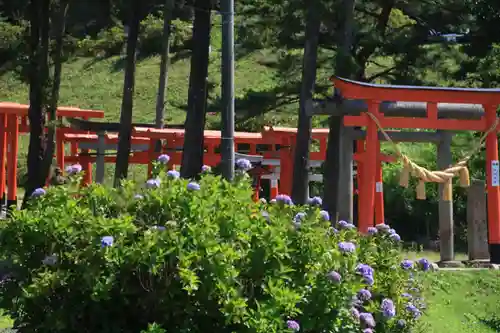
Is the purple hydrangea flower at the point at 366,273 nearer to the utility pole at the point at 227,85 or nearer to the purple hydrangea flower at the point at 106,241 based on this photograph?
the purple hydrangea flower at the point at 106,241

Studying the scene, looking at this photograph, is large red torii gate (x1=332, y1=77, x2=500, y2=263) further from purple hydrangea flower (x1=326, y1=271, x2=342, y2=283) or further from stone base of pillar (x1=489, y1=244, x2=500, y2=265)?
purple hydrangea flower (x1=326, y1=271, x2=342, y2=283)

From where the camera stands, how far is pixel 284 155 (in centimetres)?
2081

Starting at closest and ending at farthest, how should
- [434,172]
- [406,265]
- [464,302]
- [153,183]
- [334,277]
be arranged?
[334,277]
[153,183]
[406,265]
[464,302]
[434,172]

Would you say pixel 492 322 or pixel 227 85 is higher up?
pixel 227 85

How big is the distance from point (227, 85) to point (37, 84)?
→ 28.2 feet

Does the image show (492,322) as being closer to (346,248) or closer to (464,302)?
(464,302)

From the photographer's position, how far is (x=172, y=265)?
5254mm

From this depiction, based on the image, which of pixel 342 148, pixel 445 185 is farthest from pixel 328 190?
pixel 445 185

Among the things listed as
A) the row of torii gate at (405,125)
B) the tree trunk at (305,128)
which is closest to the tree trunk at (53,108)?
the tree trunk at (305,128)

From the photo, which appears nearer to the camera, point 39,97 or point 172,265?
point 172,265

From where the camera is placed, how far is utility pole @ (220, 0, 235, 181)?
10.0 meters

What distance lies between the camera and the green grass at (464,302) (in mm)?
10095

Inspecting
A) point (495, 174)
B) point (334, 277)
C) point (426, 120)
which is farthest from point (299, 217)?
point (495, 174)

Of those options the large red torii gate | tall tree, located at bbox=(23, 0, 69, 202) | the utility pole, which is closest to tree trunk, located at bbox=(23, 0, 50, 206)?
tall tree, located at bbox=(23, 0, 69, 202)
